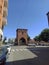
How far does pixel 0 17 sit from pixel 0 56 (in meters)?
24.7

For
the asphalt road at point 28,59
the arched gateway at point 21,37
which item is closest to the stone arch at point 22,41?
the arched gateway at point 21,37

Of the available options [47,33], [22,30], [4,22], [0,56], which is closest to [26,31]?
[22,30]

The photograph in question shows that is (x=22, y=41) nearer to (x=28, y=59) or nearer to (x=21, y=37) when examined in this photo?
(x=21, y=37)

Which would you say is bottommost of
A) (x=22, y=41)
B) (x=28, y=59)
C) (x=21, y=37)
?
(x=28, y=59)

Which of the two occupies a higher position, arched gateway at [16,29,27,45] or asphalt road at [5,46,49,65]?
arched gateway at [16,29,27,45]

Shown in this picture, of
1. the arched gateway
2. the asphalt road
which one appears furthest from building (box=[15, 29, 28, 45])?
the asphalt road

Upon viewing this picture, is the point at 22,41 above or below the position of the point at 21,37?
below

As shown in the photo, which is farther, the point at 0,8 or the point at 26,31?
the point at 26,31

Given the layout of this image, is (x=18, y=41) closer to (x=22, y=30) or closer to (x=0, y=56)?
(x=22, y=30)

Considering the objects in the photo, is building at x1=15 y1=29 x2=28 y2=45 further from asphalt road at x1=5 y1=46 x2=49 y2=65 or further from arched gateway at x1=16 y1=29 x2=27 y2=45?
asphalt road at x1=5 y1=46 x2=49 y2=65

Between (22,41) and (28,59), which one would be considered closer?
(28,59)

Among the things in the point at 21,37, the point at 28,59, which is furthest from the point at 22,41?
the point at 28,59

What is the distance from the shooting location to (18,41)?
3580 inches

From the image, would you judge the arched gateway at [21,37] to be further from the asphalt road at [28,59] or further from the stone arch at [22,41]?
the asphalt road at [28,59]
